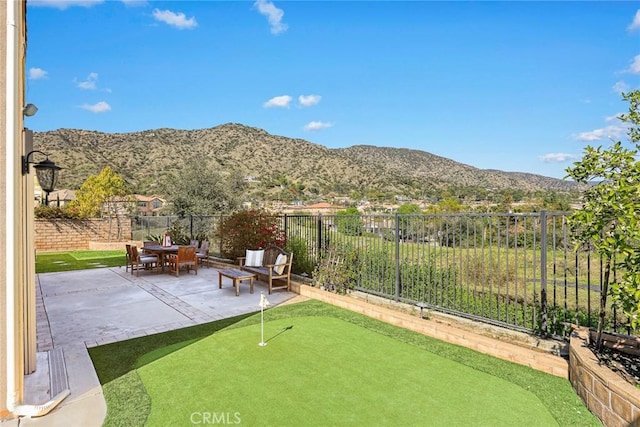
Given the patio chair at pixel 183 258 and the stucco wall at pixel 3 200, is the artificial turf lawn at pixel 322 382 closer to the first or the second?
the stucco wall at pixel 3 200

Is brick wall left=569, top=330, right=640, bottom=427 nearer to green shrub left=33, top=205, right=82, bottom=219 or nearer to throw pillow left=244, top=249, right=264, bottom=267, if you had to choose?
throw pillow left=244, top=249, right=264, bottom=267

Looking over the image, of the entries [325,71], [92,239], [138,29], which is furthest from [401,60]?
[92,239]

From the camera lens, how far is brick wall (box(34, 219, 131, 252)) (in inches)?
685

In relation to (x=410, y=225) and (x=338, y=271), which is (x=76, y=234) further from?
(x=410, y=225)

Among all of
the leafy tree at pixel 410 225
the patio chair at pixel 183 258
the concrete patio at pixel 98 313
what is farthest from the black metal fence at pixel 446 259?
the patio chair at pixel 183 258

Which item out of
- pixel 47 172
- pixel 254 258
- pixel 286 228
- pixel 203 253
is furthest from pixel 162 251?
pixel 47 172

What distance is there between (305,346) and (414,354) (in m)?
1.37

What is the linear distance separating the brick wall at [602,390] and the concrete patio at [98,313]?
4.11 metres

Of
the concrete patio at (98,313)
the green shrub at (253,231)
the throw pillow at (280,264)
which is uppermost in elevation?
the green shrub at (253,231)

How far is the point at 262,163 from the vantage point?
3812 centimetres

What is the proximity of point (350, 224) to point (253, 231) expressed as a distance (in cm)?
336

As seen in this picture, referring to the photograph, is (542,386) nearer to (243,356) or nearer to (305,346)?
(305,346)

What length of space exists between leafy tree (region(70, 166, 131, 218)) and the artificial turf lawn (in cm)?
1792

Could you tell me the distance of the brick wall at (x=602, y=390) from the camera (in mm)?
2496
